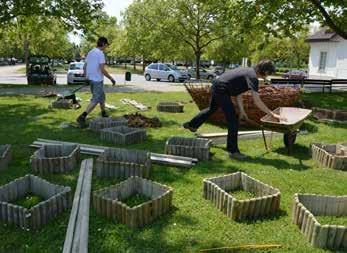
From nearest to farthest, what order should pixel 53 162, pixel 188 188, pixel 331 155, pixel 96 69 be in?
pixel 188 188, pixel 53 162, pixel 331 155, pixel 96 69

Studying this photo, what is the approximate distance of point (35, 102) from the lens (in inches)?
607

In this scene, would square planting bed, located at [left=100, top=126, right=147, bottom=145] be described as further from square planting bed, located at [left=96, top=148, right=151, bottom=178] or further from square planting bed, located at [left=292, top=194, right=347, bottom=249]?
square planting bed, located at [left=292, top=194, right=347, bottom=249]

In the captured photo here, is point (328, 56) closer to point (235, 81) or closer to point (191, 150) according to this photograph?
point (235, 81)

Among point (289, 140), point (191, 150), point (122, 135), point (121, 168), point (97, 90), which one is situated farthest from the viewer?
point (97, 90)

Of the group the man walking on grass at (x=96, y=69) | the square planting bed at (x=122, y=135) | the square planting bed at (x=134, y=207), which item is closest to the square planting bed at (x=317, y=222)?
the square planting bed at (x=134, y=207)

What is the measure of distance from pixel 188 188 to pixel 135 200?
102 cm

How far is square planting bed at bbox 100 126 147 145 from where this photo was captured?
879 centimetres

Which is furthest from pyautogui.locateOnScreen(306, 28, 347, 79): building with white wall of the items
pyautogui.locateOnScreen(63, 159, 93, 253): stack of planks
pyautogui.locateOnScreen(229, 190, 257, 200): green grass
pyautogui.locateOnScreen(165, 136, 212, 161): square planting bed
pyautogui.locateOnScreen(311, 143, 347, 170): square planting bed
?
pyautogui.locateOnScreen(63, 159, 93, 253): stack of planks

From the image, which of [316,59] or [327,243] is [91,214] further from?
[316,59]

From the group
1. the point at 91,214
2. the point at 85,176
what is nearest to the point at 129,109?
the point at 85,176

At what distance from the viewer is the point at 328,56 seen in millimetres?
42812

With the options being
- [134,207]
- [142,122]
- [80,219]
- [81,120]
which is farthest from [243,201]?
[81,120]

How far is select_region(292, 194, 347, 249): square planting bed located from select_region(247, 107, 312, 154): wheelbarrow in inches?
109

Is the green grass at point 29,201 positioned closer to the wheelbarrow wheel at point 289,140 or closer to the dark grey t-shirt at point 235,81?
the dark grey t-shirt at point 235,81
